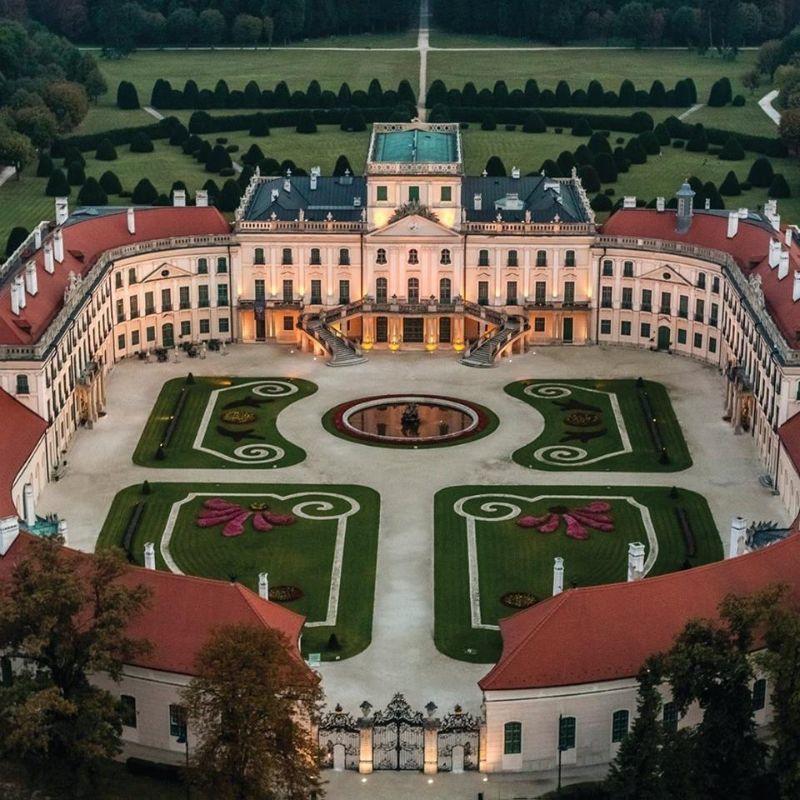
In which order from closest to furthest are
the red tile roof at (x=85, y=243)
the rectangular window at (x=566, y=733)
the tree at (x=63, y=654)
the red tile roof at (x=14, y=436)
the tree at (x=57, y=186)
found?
the tree at (x=63, y=654), the rectangular window at (x=566, y=733), the red tile roof at (x=14, y=436), the red tile roof at (x=85, y=243), the tree at (x=57, y=186)

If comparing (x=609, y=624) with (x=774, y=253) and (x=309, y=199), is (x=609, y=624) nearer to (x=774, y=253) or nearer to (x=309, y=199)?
(x=774, y=253)

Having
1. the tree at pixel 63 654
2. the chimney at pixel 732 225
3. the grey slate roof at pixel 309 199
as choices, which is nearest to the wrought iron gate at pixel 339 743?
the tree at pixel 63 654

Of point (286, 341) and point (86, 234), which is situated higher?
point (86, 234)

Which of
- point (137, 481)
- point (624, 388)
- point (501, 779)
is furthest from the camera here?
point (624, 388)

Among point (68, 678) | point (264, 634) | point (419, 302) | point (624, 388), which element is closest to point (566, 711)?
point (264, 634)

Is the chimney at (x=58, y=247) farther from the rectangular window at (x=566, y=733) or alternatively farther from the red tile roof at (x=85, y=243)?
the rectangular window at (x=566, y=733)

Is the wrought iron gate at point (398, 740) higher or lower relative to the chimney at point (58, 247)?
lower

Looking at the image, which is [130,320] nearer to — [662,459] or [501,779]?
[662,459]

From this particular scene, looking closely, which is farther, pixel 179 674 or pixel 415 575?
pixel 415 575
